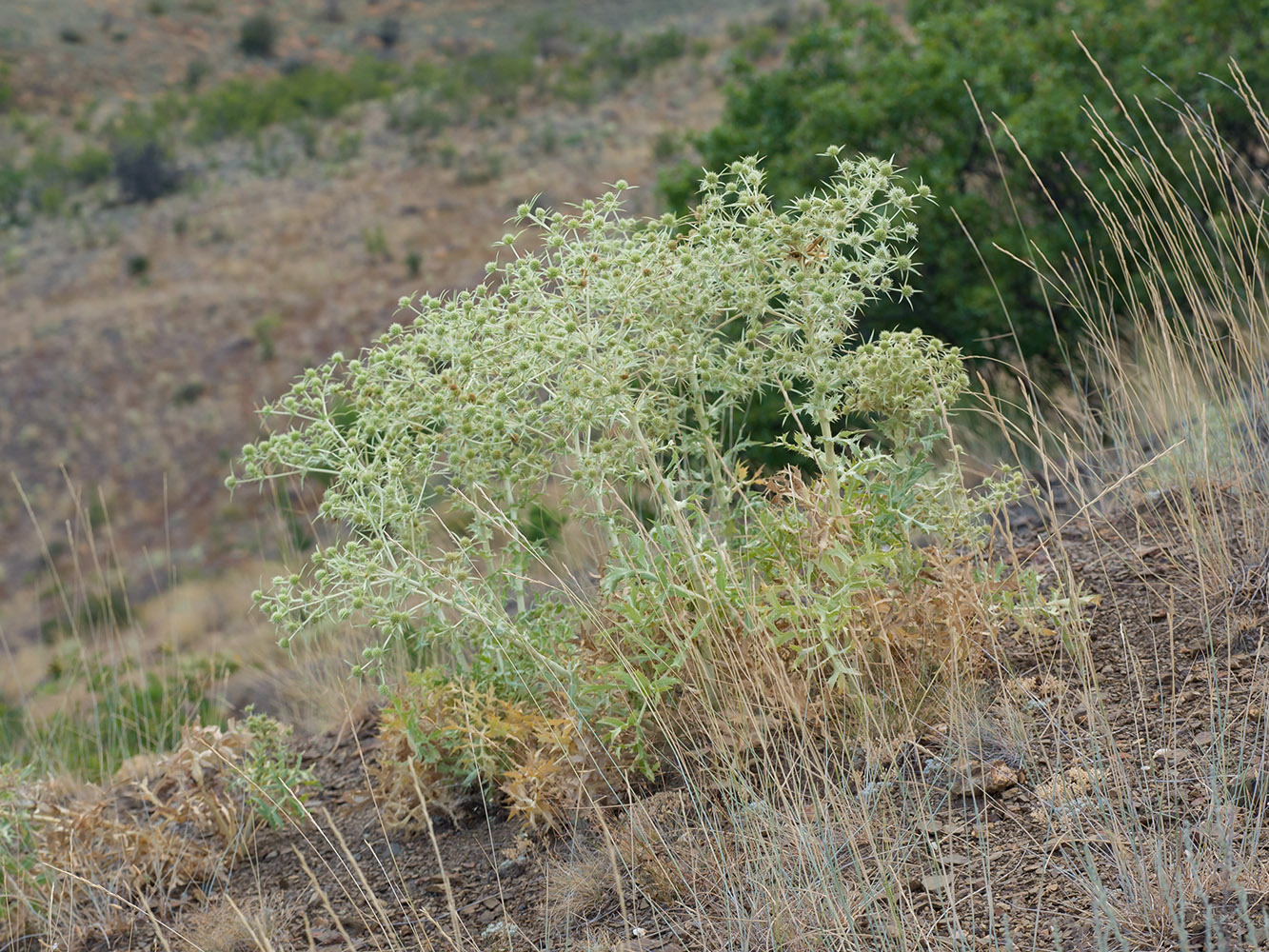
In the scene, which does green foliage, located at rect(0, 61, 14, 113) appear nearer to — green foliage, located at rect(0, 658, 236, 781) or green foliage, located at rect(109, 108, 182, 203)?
green foliage, located at rect(109, 108, 182, 203)

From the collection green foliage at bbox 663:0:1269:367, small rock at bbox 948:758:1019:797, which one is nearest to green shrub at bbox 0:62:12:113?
green foliage at bbox 663:0:1269:367

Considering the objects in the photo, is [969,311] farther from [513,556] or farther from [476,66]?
[476,66]

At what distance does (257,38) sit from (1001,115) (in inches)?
1380

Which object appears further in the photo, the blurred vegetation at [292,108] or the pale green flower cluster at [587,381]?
the blurred vegetation at [292,108]

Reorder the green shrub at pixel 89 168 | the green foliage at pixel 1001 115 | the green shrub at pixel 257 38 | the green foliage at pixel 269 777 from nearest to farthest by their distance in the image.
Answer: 1. the green foliage at pixel 269 777
2. the green foliage at pixel 1001 115
3. the green shrub at pixel 89 168
4. the green shrub at pixel 257 38

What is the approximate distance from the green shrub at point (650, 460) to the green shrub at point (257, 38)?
37.9 m

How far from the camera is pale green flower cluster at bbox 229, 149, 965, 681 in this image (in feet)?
8.13

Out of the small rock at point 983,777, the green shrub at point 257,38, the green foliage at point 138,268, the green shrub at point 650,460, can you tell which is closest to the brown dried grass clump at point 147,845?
the green shrub at point 650,460

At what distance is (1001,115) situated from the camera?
679 centimetres

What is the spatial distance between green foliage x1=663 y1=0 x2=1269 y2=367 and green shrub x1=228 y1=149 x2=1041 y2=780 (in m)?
3.99

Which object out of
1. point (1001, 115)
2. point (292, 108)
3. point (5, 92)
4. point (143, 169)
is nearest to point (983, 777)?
point (1001, 115)

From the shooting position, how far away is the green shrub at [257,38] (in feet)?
118

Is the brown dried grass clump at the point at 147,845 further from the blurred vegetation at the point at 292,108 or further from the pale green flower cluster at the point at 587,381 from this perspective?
the blurred vegetation at the point at 292,108

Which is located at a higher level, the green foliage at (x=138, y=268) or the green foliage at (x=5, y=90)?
the green foliage at (x=5, y=90)
